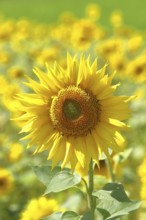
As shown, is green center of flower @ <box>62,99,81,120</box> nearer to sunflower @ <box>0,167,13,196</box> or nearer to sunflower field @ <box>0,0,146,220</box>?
sunflower field @ <box>0,0,146,220</box>

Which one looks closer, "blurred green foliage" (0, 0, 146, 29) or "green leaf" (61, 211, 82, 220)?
"green leaf" (61, 211, 82, 220)

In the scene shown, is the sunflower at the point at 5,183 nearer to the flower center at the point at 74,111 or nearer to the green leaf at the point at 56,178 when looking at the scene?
the green leaf at the point at 56,178

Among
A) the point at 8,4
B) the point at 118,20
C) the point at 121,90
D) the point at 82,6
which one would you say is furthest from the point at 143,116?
the point at 8,4

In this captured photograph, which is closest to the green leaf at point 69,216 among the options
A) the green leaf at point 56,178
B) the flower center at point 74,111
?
the green leaf at point 56,178

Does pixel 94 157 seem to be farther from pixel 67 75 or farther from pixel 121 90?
pixel 121 90

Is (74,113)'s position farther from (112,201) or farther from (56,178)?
(112,201)

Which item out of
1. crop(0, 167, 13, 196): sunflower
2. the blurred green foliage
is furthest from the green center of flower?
the blurred green foliage

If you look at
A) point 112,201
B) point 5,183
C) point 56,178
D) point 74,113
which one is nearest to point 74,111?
point 74,113

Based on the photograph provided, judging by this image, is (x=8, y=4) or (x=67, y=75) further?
(x=8, y=4)
